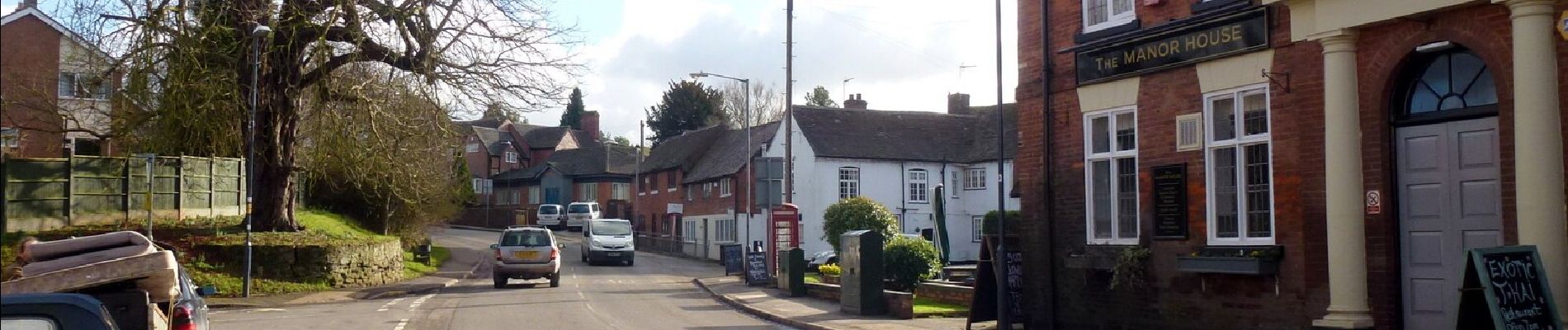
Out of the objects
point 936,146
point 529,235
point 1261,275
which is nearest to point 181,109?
point 529,235

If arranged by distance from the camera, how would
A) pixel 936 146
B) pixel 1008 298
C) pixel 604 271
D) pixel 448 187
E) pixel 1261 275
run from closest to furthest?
pixel 1261 275
pixel 1008 298
pixel 604 271
pixel 448 187
pixel 936 146

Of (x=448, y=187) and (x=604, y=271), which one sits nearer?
(x=604, y=271)

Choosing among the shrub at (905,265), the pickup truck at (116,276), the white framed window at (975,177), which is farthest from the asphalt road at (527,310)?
the white framed window at (975,177)

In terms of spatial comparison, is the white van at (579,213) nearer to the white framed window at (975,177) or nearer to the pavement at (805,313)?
the white framed window at (975,177)

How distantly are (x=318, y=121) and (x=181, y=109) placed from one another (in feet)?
11.7

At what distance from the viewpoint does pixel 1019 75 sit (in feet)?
53.5

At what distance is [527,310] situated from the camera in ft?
69.8

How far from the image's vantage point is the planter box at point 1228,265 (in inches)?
487

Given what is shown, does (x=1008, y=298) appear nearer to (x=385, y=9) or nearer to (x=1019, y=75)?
(x=1019, y=75)

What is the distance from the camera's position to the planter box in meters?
12.4

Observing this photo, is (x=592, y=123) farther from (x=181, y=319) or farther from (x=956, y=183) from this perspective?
(x=181, y=319)

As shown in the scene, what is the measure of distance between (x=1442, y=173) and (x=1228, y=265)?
2376 millimetres

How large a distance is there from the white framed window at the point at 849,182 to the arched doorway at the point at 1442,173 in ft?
126

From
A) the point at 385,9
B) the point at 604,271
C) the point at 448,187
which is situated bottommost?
the point at 604,271
